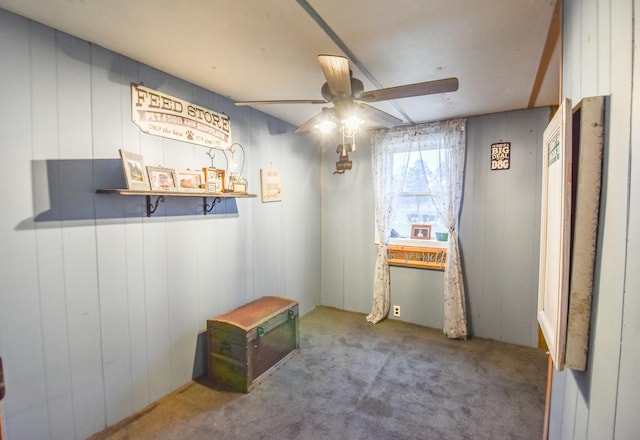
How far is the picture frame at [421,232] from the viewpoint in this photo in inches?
143

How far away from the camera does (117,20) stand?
5.24 ft

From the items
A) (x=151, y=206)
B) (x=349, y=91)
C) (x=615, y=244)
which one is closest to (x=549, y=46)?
(x=349, y=91)

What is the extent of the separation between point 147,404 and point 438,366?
2350mm

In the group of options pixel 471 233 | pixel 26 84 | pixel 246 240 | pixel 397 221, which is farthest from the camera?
pixel 397 221

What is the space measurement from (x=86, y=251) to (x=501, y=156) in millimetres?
3647

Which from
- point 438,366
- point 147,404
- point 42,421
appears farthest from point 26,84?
point 438,366

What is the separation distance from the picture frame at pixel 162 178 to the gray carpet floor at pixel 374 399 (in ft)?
5.11

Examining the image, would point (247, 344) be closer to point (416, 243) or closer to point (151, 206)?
point (151, 206)

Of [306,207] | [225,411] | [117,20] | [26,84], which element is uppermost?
[117,20]

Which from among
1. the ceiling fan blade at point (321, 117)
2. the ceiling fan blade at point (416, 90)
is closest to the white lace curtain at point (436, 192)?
the ceiling fan blade at point (321, 117)

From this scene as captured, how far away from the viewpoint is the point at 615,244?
28.9 inches

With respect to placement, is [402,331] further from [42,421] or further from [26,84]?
[26,84]

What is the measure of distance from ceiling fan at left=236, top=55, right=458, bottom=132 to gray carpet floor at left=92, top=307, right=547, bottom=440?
6.71ft

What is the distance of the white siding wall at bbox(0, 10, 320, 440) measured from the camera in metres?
1.58
